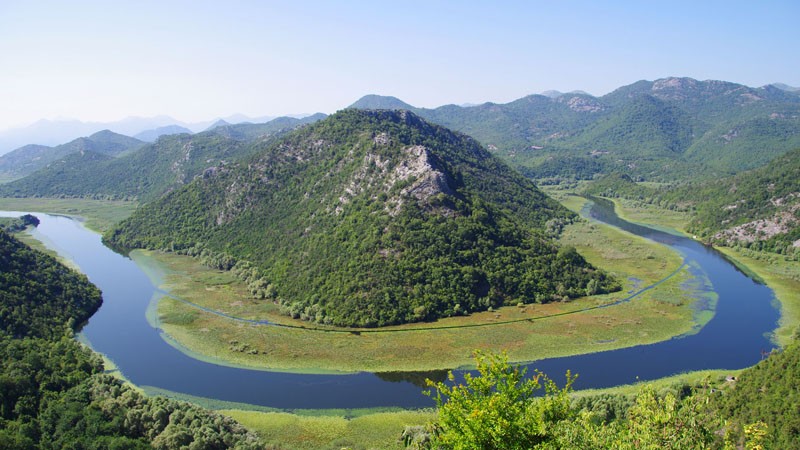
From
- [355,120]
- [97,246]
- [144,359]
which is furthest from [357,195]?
[97,246]

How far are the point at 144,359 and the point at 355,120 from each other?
112817 mm

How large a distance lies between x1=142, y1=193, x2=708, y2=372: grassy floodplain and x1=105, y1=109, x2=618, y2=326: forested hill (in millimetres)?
5342

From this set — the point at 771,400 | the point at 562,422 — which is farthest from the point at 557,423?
the point at 771,400

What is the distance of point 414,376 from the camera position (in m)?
85.4

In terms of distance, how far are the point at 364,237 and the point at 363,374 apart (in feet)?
148

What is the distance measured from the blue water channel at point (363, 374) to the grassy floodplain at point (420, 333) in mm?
2872

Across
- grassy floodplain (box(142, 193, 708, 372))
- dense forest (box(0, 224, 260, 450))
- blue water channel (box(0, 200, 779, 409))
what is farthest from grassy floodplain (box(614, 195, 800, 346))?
dense forest (box(0, 224, 260, 450))

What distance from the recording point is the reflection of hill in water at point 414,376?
84.0m

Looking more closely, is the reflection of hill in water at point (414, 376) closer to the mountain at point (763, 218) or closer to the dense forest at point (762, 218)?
the dense forest at point (762, 218)

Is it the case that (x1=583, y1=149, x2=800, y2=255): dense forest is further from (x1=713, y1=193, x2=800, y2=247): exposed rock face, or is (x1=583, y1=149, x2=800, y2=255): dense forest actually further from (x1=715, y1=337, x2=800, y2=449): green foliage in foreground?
(x1=715, y1=337, x2=800, y2=449): green foliage in foreground

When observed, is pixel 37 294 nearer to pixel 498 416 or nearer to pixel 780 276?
pixel 498 416

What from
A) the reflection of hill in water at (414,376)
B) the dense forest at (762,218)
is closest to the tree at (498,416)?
the reflection of hill in water at (414,376)

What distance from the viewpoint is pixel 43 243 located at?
Result: 19175cm

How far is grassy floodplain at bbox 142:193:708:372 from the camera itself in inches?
3615
